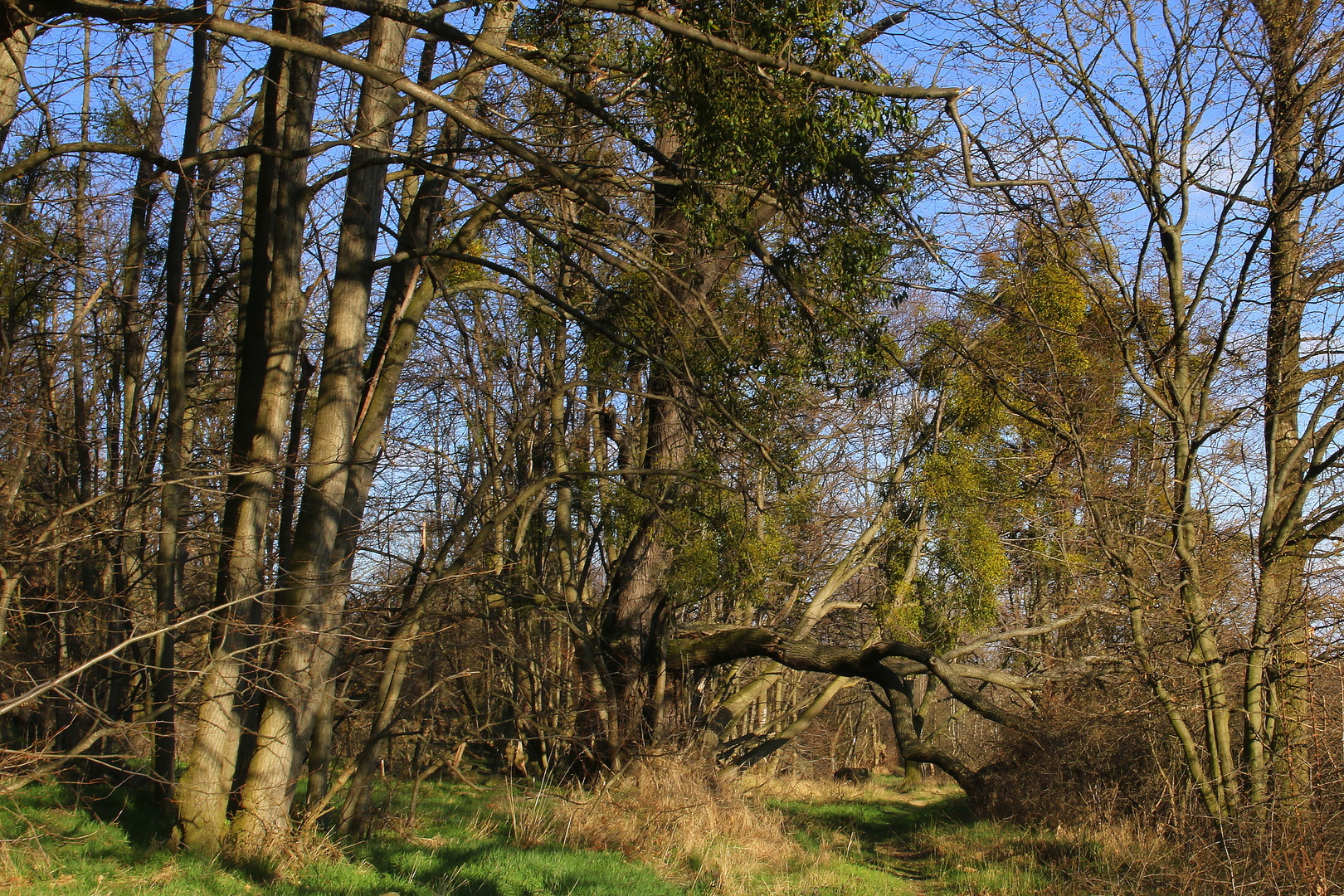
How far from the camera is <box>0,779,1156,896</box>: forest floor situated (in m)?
5.93

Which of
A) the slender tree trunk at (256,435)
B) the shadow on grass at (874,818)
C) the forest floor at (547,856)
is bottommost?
the shadow on grass at (874,818)

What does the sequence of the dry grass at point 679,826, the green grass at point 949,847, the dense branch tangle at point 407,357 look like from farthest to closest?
the green grass at point 949,847, the dry grass at point 679,826, the dense branch tangle at point 407,357

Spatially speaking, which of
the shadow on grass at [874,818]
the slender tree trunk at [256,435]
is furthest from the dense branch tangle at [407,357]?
A: the shadow on grass at [874,818]

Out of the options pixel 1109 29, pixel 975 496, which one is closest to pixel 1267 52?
pixel 1109 29

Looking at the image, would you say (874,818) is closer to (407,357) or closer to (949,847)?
(949,847)

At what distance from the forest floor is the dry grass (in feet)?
0.06

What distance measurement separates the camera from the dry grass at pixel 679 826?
7988 mm

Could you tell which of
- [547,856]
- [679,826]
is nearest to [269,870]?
[547,856]

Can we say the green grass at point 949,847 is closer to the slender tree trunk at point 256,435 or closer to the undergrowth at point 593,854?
the undergrowth at point 593,854

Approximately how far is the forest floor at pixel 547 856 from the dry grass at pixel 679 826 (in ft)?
0.06

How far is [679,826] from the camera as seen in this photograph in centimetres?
874

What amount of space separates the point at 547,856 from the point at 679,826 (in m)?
1.76

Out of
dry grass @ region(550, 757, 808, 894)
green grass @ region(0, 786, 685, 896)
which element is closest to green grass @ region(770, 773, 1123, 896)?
dry grass @ region(550, 757, 808, 894)

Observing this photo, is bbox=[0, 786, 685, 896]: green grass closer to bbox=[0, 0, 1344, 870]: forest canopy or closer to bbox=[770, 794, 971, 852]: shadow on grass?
bbox=[0, 0, 1344, 870]: forest canopy
